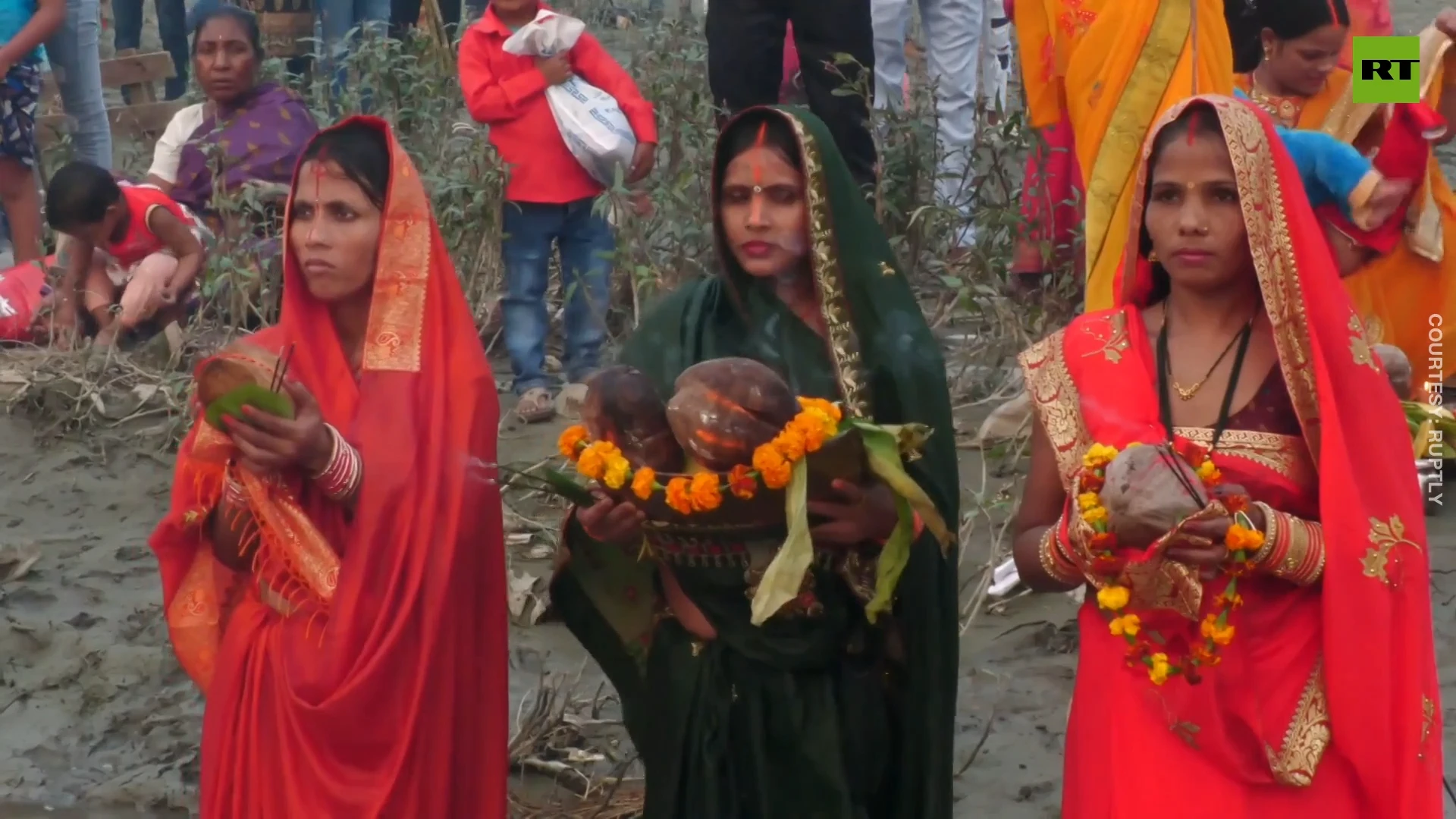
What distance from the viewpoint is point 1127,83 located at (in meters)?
5.17

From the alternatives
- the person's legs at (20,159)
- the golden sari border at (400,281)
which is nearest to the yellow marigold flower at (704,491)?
the golden sari border at (400,281)

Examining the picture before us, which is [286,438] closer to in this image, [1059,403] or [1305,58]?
[1059,403]

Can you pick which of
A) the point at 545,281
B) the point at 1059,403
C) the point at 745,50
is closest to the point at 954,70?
the point at 745,50

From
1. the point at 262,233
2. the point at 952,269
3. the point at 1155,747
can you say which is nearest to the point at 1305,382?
the point at 1155,747

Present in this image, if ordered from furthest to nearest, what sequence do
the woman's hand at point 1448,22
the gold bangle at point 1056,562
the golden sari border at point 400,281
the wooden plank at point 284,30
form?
the wooden plank at point 284,30
the woman's hand at point 1448,22
the golden sari border at point 400,281
the gold bangle at point 1056,562

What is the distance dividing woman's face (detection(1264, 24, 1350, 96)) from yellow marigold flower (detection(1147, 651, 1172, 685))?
315 cm

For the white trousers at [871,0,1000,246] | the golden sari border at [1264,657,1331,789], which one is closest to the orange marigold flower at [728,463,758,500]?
the golden sari border at [1264,657,1331,789]

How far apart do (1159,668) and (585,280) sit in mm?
4261

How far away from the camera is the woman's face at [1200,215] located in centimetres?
296

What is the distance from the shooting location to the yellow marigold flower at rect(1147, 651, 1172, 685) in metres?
2.76

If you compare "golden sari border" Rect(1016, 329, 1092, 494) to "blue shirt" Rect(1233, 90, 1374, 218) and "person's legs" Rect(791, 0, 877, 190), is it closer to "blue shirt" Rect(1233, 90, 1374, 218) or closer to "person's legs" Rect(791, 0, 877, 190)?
"blue shirt" Rect(1233, 90, 1374, 218)

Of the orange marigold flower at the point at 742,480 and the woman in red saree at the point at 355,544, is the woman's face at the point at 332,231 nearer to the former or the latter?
the woman in red saree at the point at 355,544

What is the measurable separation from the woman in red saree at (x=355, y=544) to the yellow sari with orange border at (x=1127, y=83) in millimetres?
2215

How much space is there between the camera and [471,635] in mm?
3547
